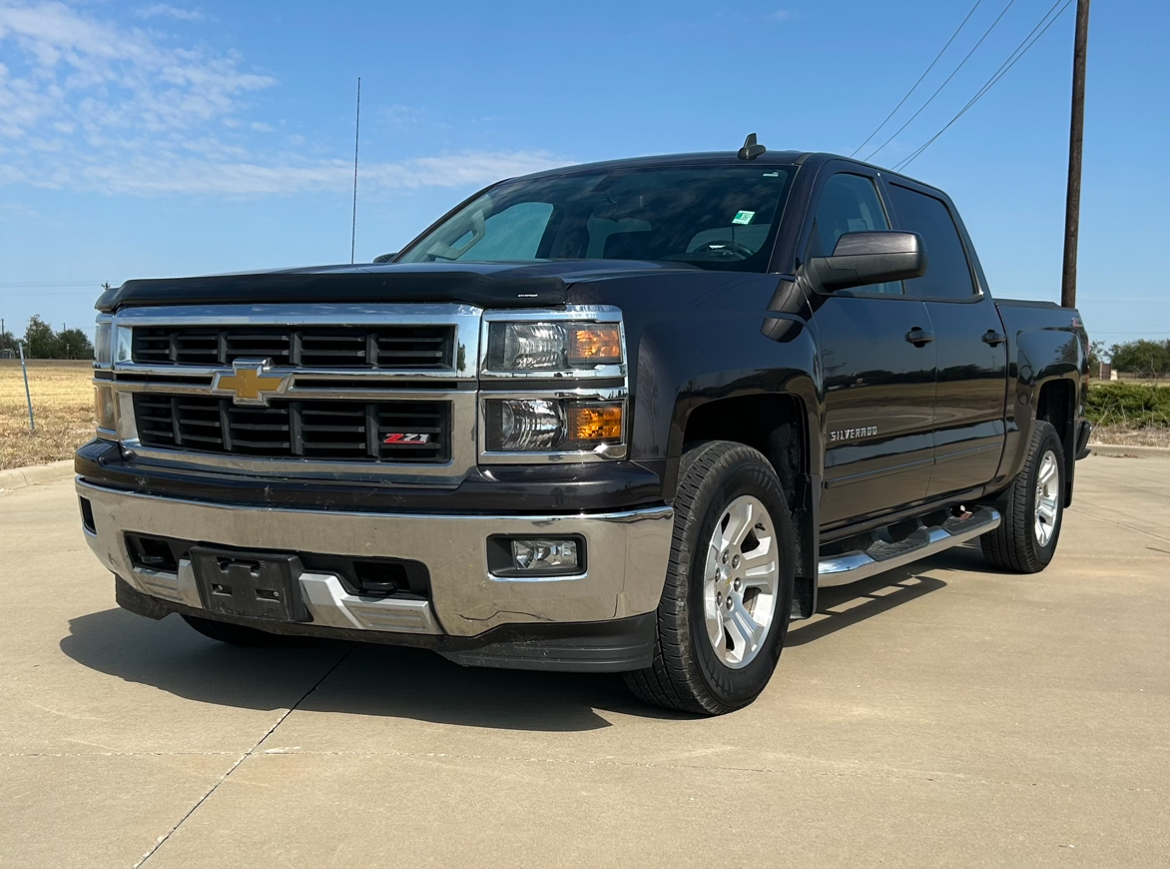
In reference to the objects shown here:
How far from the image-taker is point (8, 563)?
6.82 m

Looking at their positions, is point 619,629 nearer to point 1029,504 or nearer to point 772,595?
point 772,595

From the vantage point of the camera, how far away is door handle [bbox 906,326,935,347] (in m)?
5.32

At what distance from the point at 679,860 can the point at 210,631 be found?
2519 millimetres

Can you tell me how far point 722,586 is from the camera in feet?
13.3

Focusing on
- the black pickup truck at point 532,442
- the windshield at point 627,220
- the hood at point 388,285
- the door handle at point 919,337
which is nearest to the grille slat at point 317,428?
the black pickup truck at point 532,442

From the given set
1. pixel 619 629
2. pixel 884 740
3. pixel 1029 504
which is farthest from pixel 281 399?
pixel 1029 504

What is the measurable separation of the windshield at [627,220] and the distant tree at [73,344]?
11880 cm

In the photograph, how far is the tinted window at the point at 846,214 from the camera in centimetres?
496

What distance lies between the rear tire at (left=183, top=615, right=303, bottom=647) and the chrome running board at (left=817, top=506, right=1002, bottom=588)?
81.4 inches

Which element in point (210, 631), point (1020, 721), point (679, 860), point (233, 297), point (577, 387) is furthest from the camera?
point (210, 631)

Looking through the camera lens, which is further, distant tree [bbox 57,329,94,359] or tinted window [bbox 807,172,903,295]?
distant tree [bbox 57,329,94,359]

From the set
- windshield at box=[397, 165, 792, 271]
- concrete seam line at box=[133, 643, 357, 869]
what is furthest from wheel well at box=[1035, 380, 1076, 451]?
concrete seam line at box=[133, 643, 357, 869]

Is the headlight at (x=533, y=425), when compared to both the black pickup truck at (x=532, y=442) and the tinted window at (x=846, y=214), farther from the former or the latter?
the tinted window at (x=846, y=214)

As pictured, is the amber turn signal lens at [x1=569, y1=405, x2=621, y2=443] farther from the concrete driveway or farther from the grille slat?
the concrete driveway
